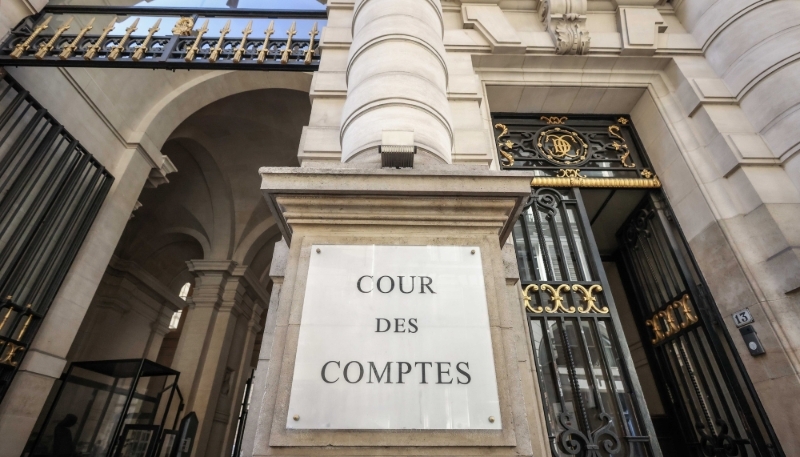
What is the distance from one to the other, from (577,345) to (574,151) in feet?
8.84

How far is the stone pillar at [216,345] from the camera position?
33.2 feet

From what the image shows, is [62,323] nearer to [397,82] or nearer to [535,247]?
[397,82]

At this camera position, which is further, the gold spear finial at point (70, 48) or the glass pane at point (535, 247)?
the gold spear finial at point (70, 48)

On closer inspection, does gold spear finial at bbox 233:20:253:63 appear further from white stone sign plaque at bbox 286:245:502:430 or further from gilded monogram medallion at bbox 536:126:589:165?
white stone sign plaque at bbox 286:245:502:430

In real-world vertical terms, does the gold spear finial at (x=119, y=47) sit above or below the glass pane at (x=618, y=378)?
above

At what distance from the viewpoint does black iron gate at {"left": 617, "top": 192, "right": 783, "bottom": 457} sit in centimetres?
358

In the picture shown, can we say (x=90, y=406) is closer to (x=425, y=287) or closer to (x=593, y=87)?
(x=425, y=287)

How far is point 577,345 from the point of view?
3.62 meters

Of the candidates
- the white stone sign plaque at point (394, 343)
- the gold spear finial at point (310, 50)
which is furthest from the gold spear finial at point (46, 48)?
the white stone sign plaque at point (394, 343)

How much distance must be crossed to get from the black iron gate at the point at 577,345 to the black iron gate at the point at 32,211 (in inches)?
245

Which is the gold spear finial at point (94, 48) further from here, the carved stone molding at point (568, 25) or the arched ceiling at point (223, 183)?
the carved stone molding at point (568, 25)

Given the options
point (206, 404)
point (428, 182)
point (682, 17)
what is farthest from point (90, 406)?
point (682, 17)

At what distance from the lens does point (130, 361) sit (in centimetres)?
749

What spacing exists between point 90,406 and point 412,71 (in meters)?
8.40
